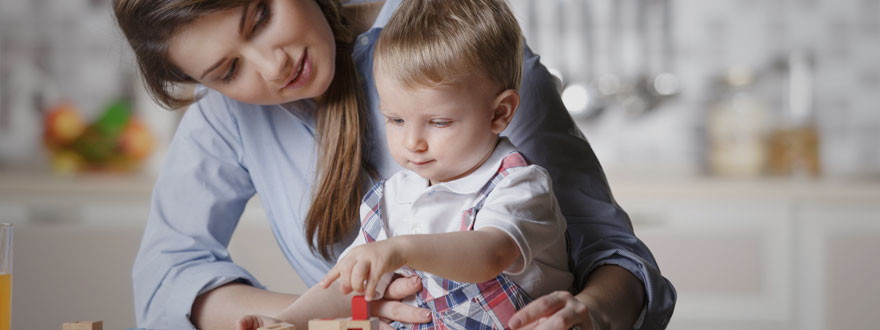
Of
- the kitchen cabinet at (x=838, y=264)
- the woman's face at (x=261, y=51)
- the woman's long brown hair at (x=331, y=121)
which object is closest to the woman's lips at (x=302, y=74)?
the woman's face at (x=261, y=51)

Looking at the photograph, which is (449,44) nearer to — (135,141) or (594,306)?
(594,306)

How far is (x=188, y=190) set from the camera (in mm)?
1428

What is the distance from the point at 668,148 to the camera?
3.22 metres

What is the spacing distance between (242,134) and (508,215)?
0.68 m

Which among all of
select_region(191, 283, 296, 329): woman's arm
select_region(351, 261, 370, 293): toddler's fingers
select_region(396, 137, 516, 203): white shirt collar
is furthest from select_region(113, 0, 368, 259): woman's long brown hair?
select_region(351, 261, 370, 293): toddler's fingers

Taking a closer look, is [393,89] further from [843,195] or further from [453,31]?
[843,195]

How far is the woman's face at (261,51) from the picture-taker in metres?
1.14

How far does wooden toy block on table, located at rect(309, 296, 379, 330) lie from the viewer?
0.84 metres

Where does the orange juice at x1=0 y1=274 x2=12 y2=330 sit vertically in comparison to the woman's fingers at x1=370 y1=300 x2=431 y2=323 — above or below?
above

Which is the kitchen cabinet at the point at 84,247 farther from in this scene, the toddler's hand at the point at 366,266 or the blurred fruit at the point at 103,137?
the toddler's hand at the point at 366,266

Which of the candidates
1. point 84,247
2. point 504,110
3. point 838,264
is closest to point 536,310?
point 504,110

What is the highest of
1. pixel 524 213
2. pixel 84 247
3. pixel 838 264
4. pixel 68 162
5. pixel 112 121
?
pixel 524 213

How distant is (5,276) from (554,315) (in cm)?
63

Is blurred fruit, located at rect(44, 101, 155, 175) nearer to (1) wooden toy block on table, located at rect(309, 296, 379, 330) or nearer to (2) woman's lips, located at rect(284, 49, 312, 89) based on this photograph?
(2) woman's lips, located at rect(284, 49, 312, 89)
